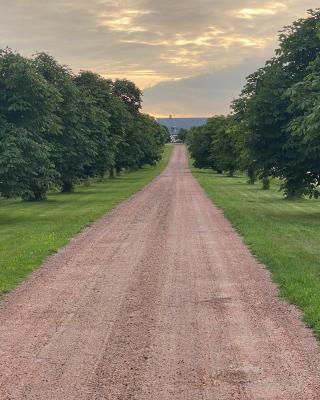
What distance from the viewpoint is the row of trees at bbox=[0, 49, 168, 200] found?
2230 cm

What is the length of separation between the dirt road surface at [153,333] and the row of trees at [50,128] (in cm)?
974

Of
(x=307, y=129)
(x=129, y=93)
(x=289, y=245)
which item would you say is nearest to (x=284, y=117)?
(x=307, y=129)

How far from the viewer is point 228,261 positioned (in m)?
12.8

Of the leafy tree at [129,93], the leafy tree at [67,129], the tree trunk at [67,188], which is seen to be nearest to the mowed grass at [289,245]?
the leafy tree at [67,129]

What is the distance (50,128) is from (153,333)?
19.5 m

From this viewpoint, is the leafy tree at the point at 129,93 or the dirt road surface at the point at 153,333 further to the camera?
the leafy tree at the point at 129,93

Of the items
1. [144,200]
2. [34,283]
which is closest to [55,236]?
[34,283]

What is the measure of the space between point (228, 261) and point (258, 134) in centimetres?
1261

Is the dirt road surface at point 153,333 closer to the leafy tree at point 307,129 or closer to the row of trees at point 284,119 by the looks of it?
the leafy tree at point 307,129

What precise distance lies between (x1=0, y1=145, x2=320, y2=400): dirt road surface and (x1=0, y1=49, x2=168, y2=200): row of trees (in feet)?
32.0

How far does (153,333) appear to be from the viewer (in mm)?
7363

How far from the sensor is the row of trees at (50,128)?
22297 millimetres

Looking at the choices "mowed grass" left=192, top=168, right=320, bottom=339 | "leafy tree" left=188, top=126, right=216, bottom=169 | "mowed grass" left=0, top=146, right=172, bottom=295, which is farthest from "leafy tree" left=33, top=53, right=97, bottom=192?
"leafy tree" left=188, top=126, right=216, bottom=169

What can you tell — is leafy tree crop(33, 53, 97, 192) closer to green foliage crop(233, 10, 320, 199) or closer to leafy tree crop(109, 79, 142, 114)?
green foliage crop(233, 10, 320, 199)
